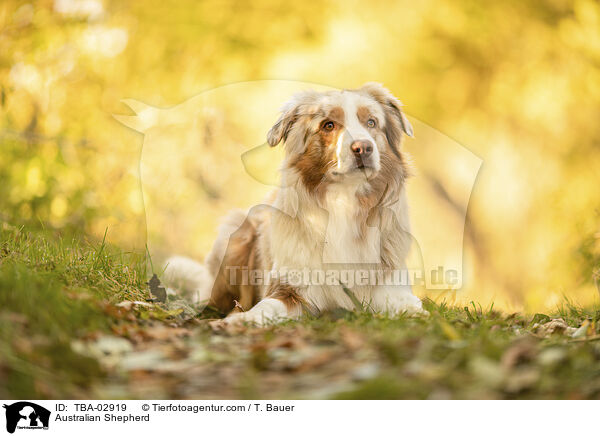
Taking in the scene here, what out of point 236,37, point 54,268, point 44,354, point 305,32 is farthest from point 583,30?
point 44,354

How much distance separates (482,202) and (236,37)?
12.4 feet

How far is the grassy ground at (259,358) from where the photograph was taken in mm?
1937

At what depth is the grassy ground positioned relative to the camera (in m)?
1.94

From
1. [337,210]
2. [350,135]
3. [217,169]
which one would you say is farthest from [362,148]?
[217,169]

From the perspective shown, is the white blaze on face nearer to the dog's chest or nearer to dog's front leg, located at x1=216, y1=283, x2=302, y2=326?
the dog's chest

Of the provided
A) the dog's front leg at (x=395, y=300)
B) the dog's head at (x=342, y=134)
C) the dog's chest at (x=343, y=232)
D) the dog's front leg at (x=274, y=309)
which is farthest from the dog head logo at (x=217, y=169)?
the dog's front leg at (x=274, y=309)

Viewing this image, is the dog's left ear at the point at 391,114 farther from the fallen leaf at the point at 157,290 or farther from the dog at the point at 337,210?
the fallen leaf at the point at 157,290

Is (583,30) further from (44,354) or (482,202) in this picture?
(44,354)

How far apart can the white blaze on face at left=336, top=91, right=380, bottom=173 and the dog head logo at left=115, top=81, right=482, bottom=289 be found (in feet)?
1.58

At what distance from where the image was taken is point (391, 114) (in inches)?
149

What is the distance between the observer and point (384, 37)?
7.14 m

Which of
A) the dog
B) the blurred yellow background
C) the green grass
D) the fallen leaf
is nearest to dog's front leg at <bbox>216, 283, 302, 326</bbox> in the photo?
the dog

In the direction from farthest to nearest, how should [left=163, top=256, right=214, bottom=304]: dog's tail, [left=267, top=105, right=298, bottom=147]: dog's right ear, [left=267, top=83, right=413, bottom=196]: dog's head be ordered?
[left=163, top=256, right=214, bottom=304]: dog's tail, [left=267, top=105, right=298, bottom=147]: dog's right ear, [left=267, top=83, right=413, bottom=196]: dog's head
